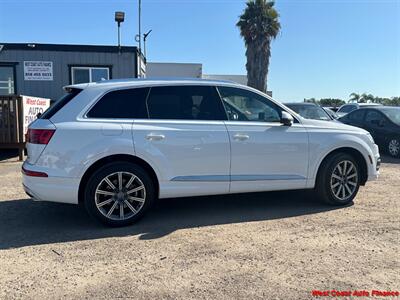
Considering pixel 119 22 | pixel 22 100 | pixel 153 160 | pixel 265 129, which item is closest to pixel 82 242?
pixel 153 160

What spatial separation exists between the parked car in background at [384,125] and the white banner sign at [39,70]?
1060 cm

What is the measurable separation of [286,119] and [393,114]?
8044 millimetres

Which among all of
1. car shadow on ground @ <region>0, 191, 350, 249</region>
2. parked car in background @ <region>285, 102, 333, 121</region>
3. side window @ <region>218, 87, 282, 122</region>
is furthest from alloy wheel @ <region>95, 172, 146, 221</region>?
parked car in background @ <region>285, 102, 333, 121</region>

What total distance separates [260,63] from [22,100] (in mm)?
22776

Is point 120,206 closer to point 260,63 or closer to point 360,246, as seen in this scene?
point 360,246

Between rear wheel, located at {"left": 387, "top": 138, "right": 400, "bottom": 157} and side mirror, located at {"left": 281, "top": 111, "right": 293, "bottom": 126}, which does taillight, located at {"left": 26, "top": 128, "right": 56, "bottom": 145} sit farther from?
rear wheel, located at {"left": 387, "top": 138, "right": 400, "bottom": 157}

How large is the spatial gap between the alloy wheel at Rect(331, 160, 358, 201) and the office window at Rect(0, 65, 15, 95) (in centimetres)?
1253

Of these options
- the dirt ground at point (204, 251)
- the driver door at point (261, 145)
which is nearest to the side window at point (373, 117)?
the dirt ground at point (204, 251)

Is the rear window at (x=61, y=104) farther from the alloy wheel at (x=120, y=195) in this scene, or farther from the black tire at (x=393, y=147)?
the black tire at (x=393, y=147)

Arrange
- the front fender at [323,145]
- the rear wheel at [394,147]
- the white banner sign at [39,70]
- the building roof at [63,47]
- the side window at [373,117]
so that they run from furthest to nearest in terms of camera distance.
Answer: the white banner sign at [39,70]
the building roof at [63,47]
the side window at [373,117]
the rear wheel at [394,147]
the front fender at [323,145]

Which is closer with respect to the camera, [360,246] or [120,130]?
[360,246]

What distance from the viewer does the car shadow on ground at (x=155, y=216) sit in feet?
15.7

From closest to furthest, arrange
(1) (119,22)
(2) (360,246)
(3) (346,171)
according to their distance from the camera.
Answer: (2) (360,246) → (3) (346,171) → (1) (119,22)

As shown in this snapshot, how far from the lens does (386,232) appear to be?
481 cm
